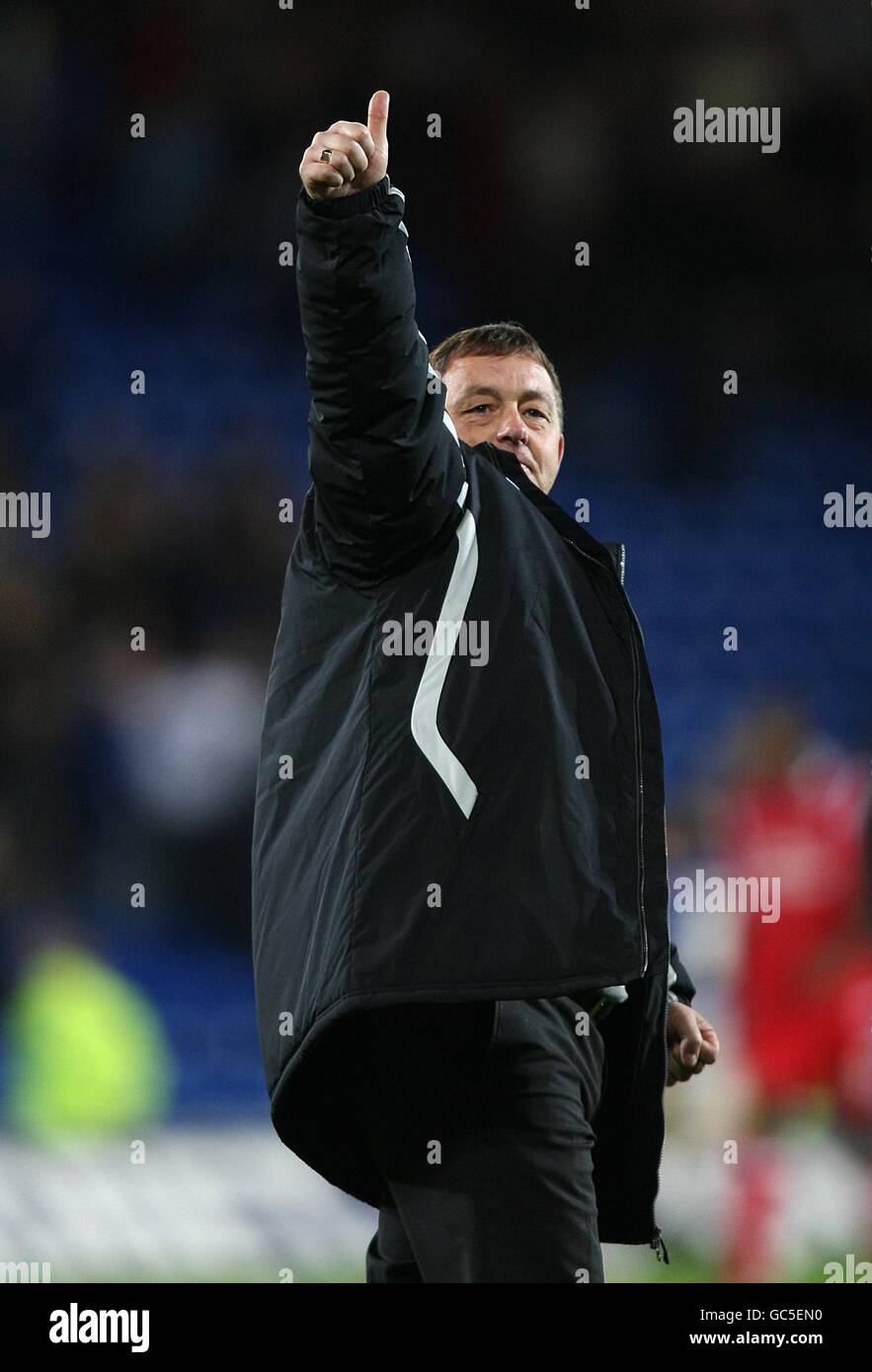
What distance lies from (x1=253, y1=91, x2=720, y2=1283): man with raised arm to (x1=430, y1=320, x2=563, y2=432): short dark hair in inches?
14.8

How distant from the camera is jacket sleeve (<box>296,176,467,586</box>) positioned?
1.08 m

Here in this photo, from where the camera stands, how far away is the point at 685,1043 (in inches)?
55.3

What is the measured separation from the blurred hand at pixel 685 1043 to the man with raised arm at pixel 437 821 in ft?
0.67

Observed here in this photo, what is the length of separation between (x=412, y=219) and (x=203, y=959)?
4.82 feet

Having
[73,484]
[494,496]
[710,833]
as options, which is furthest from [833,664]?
[494,496]

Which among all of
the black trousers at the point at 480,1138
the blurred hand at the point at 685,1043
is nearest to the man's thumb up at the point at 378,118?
the black trousers at the point at 480,1138

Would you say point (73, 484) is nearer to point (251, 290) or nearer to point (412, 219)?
point (251, 290)

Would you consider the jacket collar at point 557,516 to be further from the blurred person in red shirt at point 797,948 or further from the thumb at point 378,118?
the blurred person in red shirt at point 797,948

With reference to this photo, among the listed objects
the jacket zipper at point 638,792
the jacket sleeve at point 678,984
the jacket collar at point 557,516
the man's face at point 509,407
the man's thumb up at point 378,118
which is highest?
the man's thumb up at point 378,118

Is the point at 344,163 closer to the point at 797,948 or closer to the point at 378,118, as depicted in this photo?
the point at 378,118

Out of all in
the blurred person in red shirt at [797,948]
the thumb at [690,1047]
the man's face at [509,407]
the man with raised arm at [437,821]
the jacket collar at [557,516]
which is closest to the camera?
the man with raised arm at [437,821]

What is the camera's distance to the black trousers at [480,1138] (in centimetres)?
107

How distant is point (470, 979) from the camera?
1033 millimetres

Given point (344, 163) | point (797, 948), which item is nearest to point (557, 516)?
point (344, 163)
